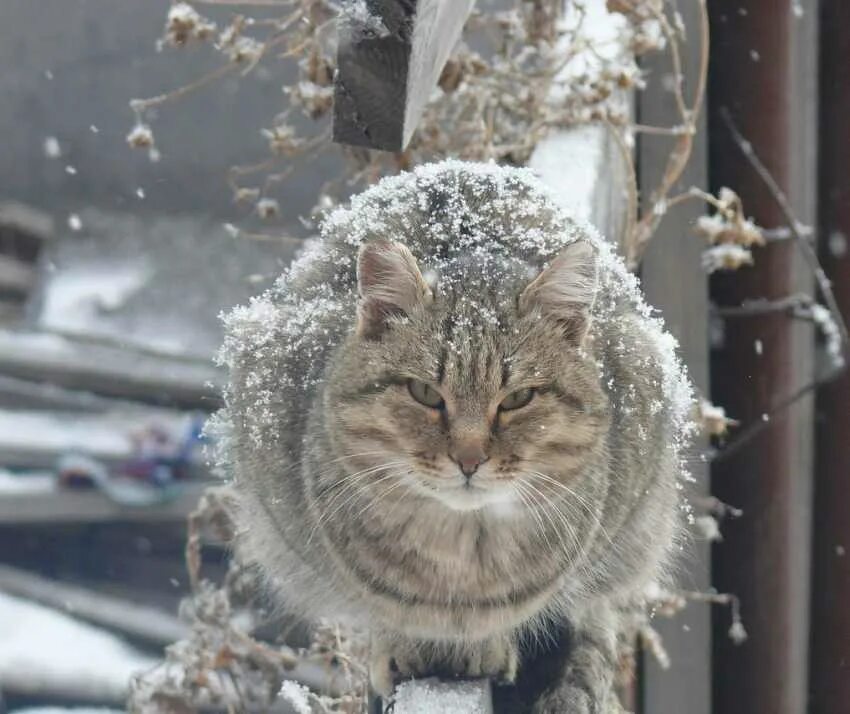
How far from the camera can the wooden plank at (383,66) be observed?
0.86 metres

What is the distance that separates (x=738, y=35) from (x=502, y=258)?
1.37 metres

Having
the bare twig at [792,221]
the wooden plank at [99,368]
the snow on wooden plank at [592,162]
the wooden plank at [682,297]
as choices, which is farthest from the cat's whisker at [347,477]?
the wooden plank at [99,368]

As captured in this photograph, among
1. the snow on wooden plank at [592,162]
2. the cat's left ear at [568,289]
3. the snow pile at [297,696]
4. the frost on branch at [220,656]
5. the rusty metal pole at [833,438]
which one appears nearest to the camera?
the cat's left ear at [568,289]

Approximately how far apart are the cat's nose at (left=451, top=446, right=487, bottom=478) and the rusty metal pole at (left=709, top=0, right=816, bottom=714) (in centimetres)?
131

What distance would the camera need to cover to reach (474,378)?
1.10m

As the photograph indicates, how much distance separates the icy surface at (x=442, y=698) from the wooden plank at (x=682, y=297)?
0.78 metres

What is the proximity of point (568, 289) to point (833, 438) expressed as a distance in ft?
4.71

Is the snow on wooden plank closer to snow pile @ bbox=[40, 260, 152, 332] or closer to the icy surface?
the icy surface

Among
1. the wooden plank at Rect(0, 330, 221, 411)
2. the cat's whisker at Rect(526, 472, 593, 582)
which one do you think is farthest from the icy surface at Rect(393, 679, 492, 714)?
the wooden plank at Rect(0, 330, 221, 411)

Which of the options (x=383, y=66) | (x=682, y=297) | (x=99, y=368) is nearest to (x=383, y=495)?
(x=383, y=66)

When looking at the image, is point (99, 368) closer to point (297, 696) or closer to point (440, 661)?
point (297, 696)

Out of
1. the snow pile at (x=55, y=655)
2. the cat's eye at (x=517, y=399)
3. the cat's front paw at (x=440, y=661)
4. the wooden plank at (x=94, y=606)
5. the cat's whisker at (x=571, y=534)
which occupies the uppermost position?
the cat's eye at (x=517, y=399)

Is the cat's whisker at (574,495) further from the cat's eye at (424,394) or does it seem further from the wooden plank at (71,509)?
the wooden plank at (71,509)

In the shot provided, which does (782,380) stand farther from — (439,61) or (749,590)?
(439,61)
